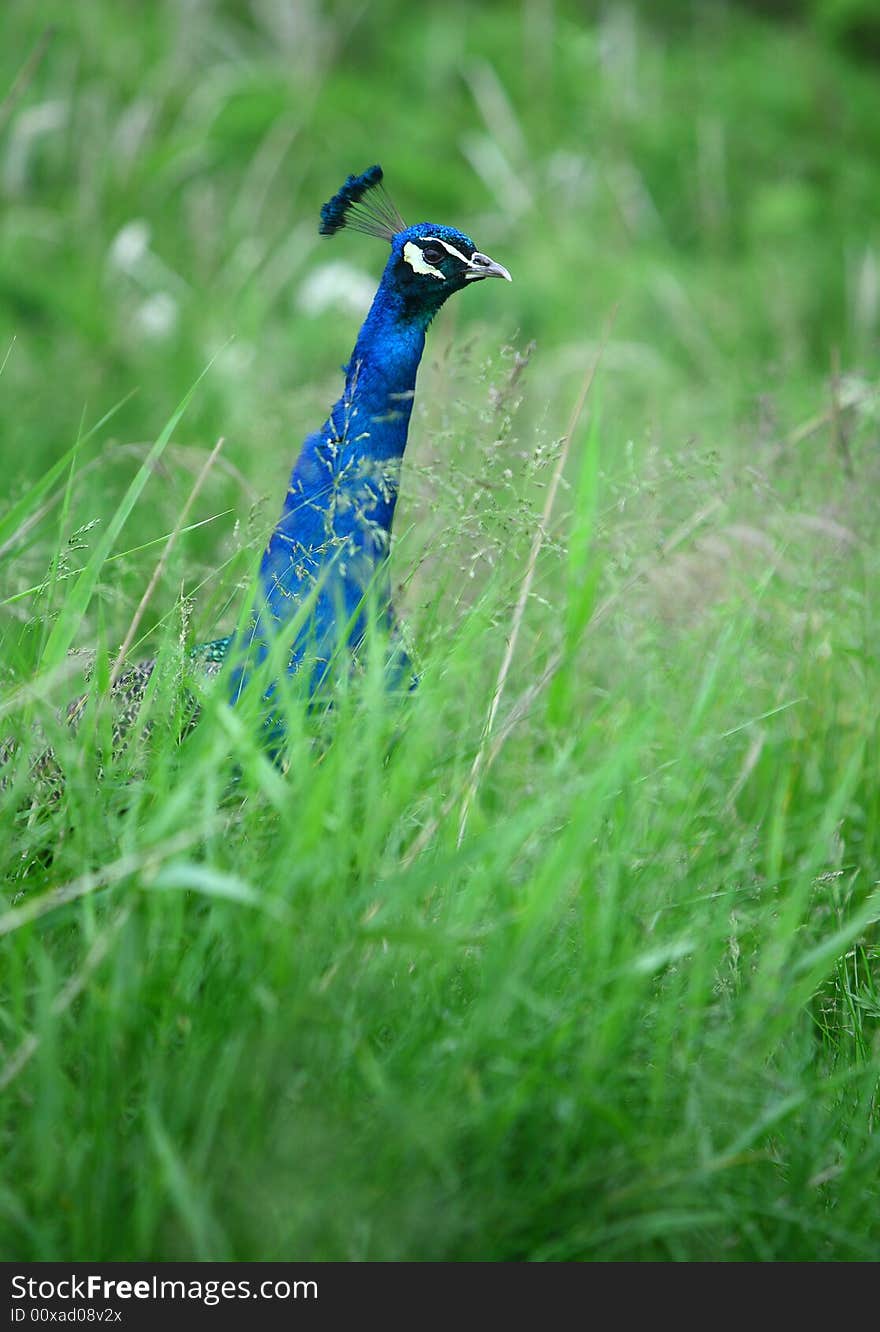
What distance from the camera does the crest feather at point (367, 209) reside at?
8.21 feet

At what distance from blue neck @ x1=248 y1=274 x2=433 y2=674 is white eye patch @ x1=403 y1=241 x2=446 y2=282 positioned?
54 millimetres

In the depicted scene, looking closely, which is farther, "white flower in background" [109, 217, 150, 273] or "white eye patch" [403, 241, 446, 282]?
"white flower in background" [109, 217, 150, 273]

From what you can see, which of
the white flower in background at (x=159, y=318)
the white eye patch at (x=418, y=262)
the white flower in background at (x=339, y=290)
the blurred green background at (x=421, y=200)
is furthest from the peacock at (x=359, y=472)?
the white flower in background at (x=159, y=318)

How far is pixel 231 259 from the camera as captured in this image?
512 centimetres

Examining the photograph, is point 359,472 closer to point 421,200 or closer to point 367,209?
point 367,209

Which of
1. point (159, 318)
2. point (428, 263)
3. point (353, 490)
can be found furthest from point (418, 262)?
point (159, 318)

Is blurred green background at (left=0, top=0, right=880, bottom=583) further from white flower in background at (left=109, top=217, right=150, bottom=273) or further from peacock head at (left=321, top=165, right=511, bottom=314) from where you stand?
peacock head at (left=321, top=165, right=511, bottom=314)

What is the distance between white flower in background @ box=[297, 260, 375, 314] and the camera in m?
4.31

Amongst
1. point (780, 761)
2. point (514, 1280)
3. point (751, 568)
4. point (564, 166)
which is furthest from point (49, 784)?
point (564, 166)

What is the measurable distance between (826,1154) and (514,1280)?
48cm

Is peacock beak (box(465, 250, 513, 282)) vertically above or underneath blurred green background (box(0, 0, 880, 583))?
underneath

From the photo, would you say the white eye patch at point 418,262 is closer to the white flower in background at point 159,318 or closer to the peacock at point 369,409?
the peacock at point 369,409

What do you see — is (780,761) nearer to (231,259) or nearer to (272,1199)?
(272,1199)

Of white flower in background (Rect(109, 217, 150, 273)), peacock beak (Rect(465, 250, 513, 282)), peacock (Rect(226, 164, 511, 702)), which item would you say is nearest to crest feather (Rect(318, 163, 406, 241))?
peacock (Rect(226, 164, 511, 702))
